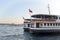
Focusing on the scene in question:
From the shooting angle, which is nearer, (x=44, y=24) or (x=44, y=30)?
(x=44, y=30)

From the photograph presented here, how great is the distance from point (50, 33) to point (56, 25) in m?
2.46

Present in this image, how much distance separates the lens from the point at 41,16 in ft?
130

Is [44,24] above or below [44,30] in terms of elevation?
above

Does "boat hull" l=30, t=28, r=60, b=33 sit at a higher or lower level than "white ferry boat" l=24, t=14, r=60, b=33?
lower

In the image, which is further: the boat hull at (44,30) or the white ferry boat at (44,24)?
the white ferry boat at (44,24)

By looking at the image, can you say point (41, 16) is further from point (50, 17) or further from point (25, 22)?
point (25, 22)

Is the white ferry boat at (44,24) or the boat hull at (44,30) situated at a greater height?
the white ferry boat at (44,24)

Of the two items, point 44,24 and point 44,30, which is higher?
point 44,24

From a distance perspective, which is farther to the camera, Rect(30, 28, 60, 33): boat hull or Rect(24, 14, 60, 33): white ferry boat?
Rect(24, 14, 60, 33): white ferry boat

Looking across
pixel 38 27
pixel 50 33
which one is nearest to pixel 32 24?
pixel 38 27

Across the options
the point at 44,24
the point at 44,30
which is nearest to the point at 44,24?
the point at 44,24

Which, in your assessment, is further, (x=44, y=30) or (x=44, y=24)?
(x=44, y=24)

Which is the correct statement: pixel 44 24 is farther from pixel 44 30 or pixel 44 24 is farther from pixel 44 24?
pixel 44 30

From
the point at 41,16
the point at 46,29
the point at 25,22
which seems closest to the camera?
the point at 46,29
